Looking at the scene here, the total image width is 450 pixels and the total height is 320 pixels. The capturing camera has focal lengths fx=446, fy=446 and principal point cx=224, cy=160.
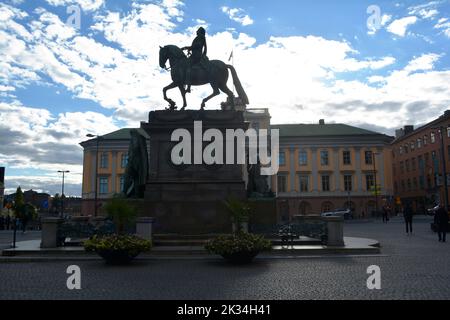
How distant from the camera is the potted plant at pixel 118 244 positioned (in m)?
13.1

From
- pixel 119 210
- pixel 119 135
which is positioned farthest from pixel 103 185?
pixel 119 210

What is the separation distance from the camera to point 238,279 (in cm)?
1041

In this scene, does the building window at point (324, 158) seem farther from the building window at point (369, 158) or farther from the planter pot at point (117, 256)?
the planter pot at point (117, 256)

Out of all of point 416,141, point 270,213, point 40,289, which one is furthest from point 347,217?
point 40,289

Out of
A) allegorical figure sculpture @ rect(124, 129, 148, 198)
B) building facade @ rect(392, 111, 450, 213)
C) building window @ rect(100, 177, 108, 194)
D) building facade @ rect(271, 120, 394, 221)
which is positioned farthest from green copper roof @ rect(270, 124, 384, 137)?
allegorical figure sculpture @ rect(124, 129, 148, 198)

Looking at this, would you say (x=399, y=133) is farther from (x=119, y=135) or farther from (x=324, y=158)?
(x=119, y=135)

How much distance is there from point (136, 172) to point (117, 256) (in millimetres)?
6606

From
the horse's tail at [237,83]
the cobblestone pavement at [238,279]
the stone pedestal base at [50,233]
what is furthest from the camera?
the horse's tail at [237,83]

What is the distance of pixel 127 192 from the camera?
62.6 feet

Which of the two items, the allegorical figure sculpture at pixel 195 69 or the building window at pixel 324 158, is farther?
the building window at pixel 324 158

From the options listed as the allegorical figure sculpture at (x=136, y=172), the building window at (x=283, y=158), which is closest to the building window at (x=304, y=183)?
the building window at (x=283, y=158)

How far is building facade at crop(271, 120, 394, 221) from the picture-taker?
7581cm

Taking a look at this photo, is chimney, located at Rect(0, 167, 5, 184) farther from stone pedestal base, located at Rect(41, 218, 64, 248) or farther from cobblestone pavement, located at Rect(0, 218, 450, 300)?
cobblestone pavement, located at Rect(0, 218, 450, 300)

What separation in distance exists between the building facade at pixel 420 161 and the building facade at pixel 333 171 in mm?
5864
